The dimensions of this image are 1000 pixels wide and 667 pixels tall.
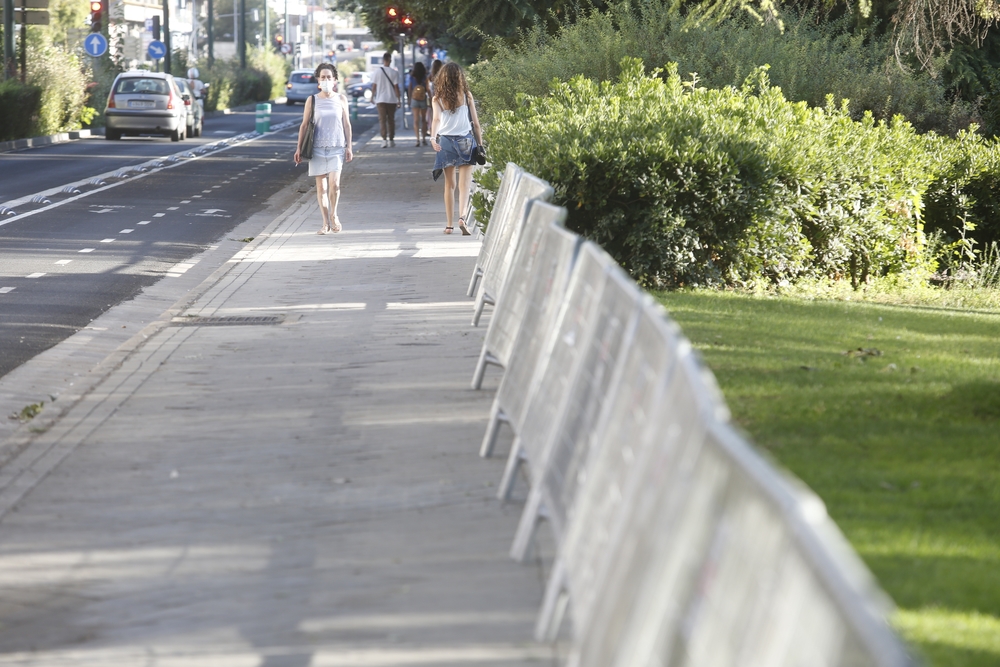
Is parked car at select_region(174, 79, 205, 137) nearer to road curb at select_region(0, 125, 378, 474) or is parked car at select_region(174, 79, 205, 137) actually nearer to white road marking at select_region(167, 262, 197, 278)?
white road marking at select_region(167, 262, 197, 278)

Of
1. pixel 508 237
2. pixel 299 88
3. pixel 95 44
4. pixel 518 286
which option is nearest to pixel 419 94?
pixel 95 44

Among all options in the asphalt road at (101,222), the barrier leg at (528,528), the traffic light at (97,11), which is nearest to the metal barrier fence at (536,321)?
the barrier leg at (528,528)

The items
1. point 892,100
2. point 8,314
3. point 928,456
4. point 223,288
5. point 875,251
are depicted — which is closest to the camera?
point 928,456

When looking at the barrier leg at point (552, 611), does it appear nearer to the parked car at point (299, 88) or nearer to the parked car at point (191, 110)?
the parked car at point (191, 110)

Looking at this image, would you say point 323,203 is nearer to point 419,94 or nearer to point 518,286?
point 518,286

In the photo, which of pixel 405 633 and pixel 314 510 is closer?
pixel 405 633

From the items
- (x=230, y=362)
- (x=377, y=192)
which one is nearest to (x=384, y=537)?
(x=230, y=362)

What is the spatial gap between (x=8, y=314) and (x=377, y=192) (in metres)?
11.0

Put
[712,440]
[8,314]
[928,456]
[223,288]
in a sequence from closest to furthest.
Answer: [712,440], [928,456], [8,314], [223,288]

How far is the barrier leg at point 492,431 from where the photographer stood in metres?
6.05

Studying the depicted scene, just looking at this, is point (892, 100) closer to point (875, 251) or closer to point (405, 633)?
point (875, 251)

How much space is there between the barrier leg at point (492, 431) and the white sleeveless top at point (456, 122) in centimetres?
901

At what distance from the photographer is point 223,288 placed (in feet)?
37.6

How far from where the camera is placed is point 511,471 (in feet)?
17.5
